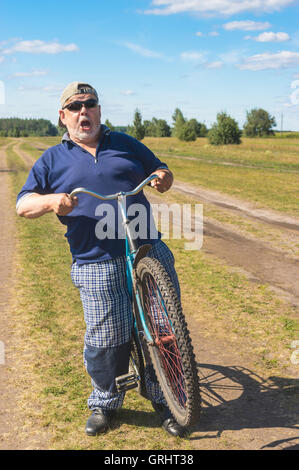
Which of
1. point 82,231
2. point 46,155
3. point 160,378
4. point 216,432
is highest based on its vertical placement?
point 46,155

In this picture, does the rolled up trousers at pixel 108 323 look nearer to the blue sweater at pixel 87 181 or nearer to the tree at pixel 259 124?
the blue sweater at pixel 87 181

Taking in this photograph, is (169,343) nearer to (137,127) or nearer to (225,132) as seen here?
(225,132)

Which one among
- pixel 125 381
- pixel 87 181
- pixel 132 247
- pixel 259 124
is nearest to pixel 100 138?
pixel 87 181

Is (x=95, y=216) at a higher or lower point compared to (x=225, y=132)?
lower

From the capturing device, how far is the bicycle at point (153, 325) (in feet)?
9.48

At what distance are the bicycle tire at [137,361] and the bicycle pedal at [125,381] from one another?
61 mm

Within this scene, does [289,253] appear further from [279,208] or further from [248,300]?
[279,208]

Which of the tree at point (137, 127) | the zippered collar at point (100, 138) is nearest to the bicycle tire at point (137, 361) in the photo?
the zippered collar at point (100, 138)

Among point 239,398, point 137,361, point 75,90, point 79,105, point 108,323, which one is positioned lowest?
point 239,398

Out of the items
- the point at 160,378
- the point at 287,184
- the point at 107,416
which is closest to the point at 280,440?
the point at 160,378

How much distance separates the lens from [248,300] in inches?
235

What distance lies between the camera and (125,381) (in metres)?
3.25

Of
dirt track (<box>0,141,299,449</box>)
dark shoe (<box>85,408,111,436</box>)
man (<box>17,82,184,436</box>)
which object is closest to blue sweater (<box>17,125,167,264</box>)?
man (<box>17,82,184,436</box>)

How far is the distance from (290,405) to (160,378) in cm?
113
